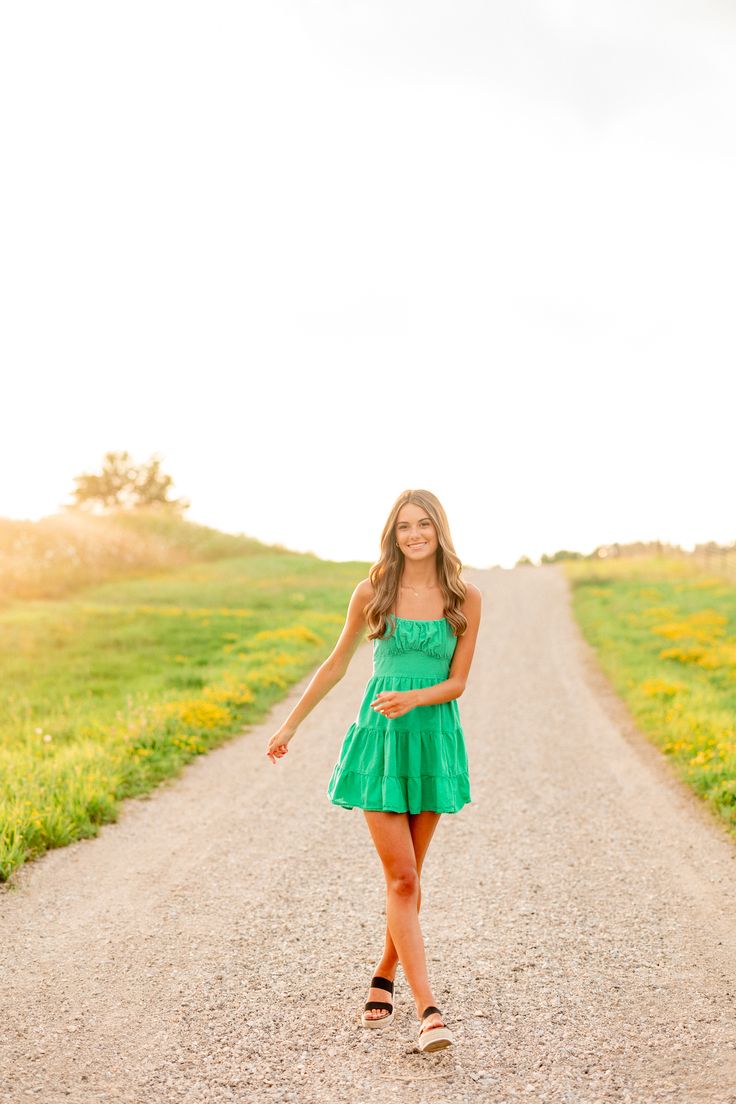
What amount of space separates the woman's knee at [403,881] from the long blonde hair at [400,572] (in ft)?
3.39

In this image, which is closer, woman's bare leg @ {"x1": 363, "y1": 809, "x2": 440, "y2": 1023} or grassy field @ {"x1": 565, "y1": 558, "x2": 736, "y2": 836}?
woman's bare leg @ {"x1": 363, "y1": 809, "x2": 440, "y2": 1023}

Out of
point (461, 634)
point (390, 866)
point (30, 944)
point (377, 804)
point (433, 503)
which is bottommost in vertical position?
point (30, 944)

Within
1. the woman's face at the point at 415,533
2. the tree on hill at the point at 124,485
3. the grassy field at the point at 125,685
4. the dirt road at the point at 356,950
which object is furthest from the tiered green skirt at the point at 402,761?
the tree on hill at the point at 124,485

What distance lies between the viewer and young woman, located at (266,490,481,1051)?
425cm

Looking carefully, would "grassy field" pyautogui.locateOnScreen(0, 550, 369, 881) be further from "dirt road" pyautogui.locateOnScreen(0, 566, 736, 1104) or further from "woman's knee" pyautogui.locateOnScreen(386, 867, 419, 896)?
"woman's knee" pyautogui.locateOnScreen(386, 867, 419, 896)

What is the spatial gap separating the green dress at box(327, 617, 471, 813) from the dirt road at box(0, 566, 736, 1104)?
110 cm

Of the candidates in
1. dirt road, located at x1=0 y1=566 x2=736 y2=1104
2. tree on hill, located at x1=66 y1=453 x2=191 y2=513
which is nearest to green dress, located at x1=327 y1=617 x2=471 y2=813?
dirt road, located at x1=0 y1=566 x2=736 y2=1104

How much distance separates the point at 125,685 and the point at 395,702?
1166 cm

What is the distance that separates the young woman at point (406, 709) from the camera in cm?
425

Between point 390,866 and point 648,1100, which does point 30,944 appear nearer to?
point 390,866

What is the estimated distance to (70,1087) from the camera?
3.94 metres

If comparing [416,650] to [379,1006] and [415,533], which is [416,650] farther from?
[379,1006]

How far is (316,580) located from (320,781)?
25.4 m

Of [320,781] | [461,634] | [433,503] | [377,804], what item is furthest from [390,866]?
[320,781]
